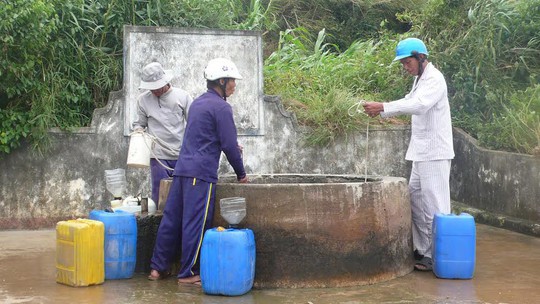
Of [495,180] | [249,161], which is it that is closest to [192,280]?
[249,161]

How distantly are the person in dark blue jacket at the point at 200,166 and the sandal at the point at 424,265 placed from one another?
185 centimetres

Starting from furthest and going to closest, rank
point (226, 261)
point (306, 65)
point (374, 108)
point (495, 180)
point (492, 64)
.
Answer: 1. point (306, 65)
2. point (492, 64)
3. point (495, 180)
4. point (374, 108)
5. point (226, 261)

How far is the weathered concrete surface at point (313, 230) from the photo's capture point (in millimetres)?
6914

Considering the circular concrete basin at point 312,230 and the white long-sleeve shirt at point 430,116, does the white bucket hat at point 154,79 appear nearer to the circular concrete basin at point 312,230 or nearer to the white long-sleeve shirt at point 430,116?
the circular concrete basin at point 312,230

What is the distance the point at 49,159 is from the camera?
10.3 m

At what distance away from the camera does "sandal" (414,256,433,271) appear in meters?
7.71

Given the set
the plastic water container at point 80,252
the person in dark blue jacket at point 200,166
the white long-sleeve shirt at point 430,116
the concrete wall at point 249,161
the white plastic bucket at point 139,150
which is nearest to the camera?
the plastic water container at point 80,252

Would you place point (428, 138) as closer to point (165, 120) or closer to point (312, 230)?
point (312, 230)

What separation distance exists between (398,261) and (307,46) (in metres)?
9.06

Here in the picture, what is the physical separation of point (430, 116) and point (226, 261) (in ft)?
7.95

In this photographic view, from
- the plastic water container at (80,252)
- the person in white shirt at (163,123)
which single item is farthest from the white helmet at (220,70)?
the plastic water container at (80,252)

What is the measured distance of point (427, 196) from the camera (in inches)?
305

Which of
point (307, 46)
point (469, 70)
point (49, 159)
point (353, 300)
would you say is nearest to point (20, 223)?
point (49, 159)

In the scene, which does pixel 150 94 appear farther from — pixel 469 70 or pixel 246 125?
pixel 469 70
